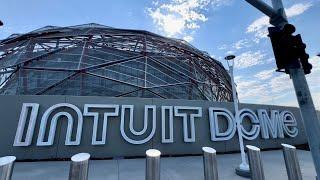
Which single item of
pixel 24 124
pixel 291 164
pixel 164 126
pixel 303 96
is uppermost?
pixel 303 96

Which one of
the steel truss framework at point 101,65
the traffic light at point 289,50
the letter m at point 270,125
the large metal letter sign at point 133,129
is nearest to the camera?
the traffic light at point 289,50

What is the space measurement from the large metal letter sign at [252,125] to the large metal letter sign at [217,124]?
0.85 metres

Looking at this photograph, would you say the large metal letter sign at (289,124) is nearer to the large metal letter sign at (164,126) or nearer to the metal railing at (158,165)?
the large metal letter sign at (164,126)

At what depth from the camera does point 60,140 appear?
9219mm

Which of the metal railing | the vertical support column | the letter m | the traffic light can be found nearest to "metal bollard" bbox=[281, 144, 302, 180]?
the metal railing

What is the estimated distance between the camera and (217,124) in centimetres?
1155

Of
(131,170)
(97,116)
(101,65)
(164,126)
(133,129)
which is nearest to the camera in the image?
(131,170)

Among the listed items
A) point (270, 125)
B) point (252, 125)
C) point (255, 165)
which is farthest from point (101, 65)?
point (255, 165)

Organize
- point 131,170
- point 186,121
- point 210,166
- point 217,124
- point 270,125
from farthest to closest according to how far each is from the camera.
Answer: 1. point 270,125
2. point 217,124
3. point 186,121
4. point 131,170
5. point 210,166

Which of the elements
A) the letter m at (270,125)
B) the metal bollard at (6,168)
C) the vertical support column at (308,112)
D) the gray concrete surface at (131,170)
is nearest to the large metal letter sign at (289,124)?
the letter m at (270,125)

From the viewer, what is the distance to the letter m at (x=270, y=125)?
1291 centimetres

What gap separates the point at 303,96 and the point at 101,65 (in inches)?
534

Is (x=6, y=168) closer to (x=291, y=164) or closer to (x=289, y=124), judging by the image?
(x=291, y=164)

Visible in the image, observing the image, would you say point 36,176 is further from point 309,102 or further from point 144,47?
point 144,47
